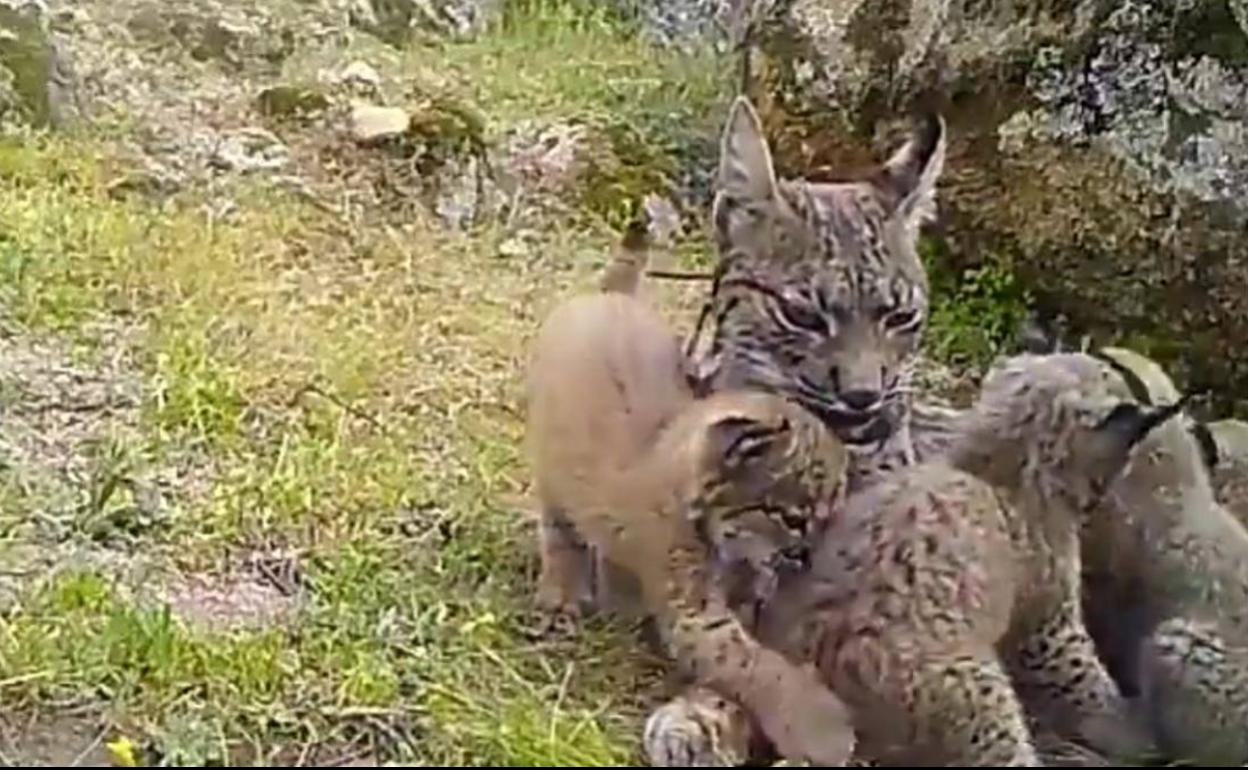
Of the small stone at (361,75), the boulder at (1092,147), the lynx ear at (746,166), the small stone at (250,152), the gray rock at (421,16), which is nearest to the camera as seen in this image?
the lynx ear at (746,166)

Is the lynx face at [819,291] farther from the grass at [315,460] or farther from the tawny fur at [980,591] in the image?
the grass at [315,460]

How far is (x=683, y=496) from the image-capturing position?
3.20 meters

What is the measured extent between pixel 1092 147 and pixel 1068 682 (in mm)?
2184

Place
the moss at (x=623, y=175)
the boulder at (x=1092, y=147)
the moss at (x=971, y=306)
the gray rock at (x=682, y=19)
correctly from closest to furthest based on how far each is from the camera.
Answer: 1. the boulder at (x=1092, y=147)
2. the moss at (x=971, y=306)
3. the moss at (x=623, y=175)
4. the gray rock at (x=682, y=19)

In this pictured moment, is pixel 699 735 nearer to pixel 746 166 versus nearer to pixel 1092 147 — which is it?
pixel 746 166

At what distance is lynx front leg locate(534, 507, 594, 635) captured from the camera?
144 inches

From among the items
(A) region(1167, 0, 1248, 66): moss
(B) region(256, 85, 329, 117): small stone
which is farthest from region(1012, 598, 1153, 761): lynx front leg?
(B) region(256, 85, 329, 117): small stone

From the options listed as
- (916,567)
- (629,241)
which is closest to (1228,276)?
(629,241)

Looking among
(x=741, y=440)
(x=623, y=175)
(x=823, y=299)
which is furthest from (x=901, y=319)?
(x=623, y=175)

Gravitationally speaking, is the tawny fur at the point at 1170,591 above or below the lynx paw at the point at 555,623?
above

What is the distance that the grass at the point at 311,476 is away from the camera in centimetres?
320

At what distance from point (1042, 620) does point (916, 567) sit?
9.7 inches

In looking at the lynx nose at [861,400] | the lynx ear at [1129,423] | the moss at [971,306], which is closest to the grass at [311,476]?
the lynx nose at [861,400]

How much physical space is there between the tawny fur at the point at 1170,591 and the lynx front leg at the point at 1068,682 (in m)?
0.09
